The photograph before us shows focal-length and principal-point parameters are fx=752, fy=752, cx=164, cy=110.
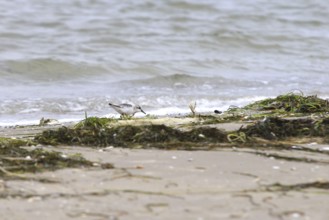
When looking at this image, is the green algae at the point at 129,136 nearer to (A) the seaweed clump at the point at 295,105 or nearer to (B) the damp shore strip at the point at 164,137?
(B) the damp shore strip at the point at 164,137

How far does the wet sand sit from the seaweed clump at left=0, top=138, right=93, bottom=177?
0.12 metres

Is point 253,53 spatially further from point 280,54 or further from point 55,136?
point 55,136

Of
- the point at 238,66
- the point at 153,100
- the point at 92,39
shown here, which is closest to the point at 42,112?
the point at 153,100

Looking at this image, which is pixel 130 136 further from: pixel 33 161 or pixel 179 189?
pixel 179 189

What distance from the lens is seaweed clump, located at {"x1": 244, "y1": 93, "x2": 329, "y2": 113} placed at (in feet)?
20.7

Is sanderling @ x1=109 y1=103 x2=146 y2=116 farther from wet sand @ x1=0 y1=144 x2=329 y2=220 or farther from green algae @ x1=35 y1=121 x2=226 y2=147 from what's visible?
wet sand @ x1=0 y1=144 x2=329 y2=220

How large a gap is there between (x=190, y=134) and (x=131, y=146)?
16.2 inches

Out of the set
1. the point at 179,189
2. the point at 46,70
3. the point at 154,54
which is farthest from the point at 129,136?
the point at 154,54

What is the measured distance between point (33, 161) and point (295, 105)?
284cm

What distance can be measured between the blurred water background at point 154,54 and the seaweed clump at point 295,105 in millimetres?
1943

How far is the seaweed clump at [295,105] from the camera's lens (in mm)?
6301

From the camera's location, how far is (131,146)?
15.8ft

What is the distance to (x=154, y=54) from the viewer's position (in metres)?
13.3

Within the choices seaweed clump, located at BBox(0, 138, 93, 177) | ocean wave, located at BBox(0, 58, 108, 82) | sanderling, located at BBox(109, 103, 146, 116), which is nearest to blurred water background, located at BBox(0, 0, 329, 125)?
ocean wave, located at BBox(0, 58, 108, 82)
